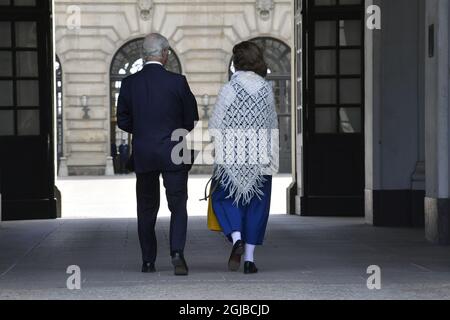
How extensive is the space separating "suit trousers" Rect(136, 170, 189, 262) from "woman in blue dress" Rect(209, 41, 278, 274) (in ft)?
1.15

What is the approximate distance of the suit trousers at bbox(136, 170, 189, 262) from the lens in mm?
8758

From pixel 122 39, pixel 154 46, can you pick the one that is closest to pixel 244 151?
pixel 154 46

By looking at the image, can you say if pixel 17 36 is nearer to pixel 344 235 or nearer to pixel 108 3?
pixel 344 235

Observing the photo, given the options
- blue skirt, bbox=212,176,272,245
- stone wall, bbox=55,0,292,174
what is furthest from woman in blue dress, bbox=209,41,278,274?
stone wall, bbox=55,0,292,174

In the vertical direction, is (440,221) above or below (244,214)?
below

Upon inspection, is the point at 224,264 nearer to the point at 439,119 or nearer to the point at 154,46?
the point at 154,46

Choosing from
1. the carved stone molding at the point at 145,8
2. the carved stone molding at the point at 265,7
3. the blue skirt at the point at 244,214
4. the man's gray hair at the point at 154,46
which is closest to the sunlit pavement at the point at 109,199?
the carved stone molding at the point at 145,8

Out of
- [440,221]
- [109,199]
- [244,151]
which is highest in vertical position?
[244,151]

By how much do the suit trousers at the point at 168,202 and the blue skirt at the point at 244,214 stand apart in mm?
315

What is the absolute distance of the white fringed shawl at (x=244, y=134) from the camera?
8.97 meters

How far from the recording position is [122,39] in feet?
132

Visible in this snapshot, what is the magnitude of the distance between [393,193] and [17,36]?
5.66 meters

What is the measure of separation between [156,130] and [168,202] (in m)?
0.51
